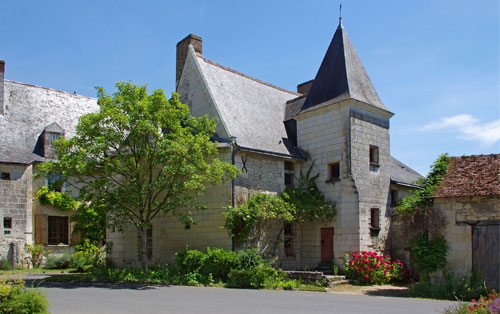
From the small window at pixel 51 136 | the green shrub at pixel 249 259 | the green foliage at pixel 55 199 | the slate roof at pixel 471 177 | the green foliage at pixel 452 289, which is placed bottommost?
the green foliage at pixel 452 289

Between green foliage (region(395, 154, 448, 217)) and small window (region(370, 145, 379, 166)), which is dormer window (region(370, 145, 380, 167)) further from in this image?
green foliage (region(395, 154, 448, 217))

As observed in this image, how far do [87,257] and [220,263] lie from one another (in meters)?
9.06

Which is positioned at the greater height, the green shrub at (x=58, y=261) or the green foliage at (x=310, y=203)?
the green foliage at (x=310, y=203)

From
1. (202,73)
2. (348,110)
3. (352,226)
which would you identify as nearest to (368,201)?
(352,226)

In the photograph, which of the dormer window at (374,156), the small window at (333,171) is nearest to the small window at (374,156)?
the dormer window at (374,156)

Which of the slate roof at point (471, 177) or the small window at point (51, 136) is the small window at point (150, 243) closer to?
the small window at point (51, 136)

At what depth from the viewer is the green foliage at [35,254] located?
2147cm

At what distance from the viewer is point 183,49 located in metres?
20.4

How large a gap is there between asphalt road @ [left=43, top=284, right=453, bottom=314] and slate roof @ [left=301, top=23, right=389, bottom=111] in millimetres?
8293

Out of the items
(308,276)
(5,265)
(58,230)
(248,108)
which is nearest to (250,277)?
(308,276)

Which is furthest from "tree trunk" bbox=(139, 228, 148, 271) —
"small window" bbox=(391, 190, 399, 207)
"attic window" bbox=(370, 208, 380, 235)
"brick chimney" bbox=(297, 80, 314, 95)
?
"brick chimney" bbox=(297, 80, 314, 95)

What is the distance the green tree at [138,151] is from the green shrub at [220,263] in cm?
199

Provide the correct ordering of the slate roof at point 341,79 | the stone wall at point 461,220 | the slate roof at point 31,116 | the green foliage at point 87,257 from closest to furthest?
1. the stone wall at point 461,220
2. the slate roof at point 341,79
3. the green foliage at point 87,257
4. the slate roof at point 31,116

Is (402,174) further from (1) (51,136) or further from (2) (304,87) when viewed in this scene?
(1) (51,136)
